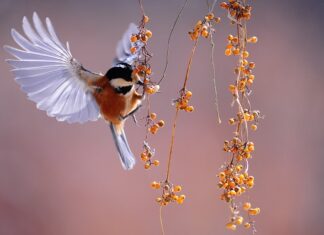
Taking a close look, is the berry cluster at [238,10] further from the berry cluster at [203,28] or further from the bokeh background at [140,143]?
the bokeh background at [140,143]

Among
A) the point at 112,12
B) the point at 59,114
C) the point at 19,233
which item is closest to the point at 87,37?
the point at 112,12

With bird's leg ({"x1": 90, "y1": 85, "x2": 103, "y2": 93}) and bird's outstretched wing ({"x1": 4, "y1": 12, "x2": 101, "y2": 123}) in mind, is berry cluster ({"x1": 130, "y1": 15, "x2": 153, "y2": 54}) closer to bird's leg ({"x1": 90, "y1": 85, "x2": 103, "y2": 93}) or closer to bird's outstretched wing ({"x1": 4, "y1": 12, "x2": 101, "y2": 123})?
bird's outstretched wing ({"x1": 4, "y1": 12, "x2": 101, "y2": 123})

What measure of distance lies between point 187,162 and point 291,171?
0.54 m

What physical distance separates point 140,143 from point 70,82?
94cm

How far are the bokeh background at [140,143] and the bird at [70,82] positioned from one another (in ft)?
2.81

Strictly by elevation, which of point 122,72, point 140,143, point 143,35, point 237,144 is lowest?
point 237,144

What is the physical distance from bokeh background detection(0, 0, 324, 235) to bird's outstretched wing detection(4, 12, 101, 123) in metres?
0.89

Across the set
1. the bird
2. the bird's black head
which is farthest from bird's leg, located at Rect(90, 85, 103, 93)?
the bird's black head

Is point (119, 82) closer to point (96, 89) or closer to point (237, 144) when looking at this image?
point (96, 89)

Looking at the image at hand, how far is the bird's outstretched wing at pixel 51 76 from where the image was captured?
49.9 inches

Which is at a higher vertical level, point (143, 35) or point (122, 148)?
point (122, 148)

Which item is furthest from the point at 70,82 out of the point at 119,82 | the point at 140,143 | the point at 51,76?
the point at 140,143

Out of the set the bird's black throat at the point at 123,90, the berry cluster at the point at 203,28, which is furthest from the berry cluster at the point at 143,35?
the bird's black throat at the point at 123,90

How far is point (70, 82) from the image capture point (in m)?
1.41
